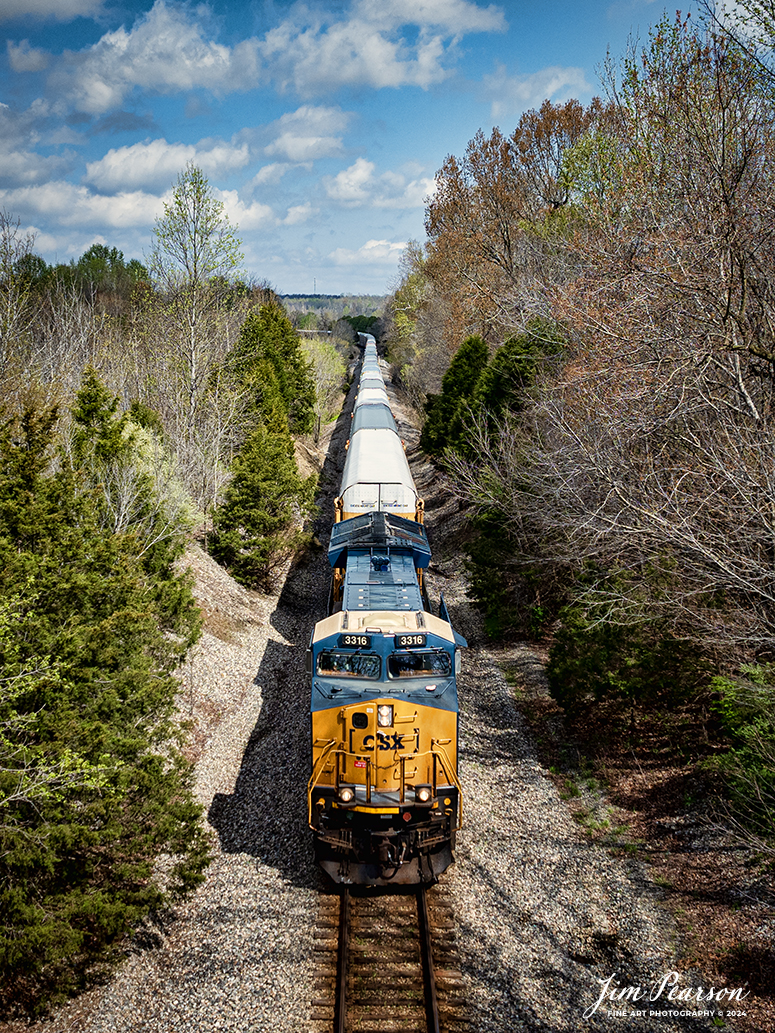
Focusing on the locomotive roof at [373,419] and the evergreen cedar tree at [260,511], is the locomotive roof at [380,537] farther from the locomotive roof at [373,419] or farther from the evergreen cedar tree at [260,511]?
the locomotive roof at [373,419]

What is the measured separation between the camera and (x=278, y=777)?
11.9 meters

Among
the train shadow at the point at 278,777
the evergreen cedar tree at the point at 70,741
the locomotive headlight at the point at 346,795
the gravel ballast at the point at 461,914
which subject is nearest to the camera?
the evergreen cedar tree at the point at 70,741

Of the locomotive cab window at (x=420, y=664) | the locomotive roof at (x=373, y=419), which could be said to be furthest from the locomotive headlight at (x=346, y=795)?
the locomotive roof at (x=373, y=419)

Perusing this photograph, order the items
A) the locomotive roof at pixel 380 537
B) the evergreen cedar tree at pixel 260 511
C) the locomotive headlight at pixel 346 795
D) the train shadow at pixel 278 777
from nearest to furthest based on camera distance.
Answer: the locomotive headlight at pixel 346 795, the train shadow at pixel 278 777, the locomotive roof at pixel 380 537, the evergreen cedar tree at pixel 260 511

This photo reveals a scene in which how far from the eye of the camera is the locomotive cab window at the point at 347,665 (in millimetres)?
9086

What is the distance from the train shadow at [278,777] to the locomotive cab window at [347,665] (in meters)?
3.12

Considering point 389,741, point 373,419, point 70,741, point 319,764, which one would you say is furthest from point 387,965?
point 373,419

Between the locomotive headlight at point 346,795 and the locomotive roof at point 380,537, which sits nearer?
the locomotive headlight at point 346,795

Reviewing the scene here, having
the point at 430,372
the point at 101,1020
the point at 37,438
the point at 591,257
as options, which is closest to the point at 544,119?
the point at 430,372

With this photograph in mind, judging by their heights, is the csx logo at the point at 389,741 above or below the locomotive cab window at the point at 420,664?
below

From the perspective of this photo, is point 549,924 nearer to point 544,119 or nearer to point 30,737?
point 30,737

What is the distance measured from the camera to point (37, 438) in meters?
8.95

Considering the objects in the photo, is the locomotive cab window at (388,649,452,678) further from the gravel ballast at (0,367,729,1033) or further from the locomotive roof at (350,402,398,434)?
the locomotive roof at (350,402,398,434)

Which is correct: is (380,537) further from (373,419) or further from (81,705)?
(373,419)
